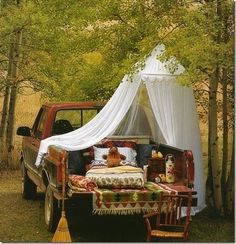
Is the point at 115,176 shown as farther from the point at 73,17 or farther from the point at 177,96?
the point at 73,17

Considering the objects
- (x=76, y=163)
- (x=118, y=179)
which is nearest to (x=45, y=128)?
(x=76, y=163)

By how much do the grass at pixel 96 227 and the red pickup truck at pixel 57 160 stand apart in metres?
0.31

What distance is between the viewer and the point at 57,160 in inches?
297

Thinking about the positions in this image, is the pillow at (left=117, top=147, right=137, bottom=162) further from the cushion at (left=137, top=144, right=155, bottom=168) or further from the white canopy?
the white canopy

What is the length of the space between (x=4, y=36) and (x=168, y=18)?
6.46 meters

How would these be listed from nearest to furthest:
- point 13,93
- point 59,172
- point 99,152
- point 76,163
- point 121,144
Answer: point 59,172, point 76,163, point 99,152, point 121,144, point 13,93

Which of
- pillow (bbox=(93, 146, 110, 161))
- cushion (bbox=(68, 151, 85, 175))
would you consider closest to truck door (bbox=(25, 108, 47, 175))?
cushion (bbox=(68, 151, 85, 175))

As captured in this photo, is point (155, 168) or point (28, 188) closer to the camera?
point (155, 168)

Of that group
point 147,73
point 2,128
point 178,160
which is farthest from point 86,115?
point 2,128

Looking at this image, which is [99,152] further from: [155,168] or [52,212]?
[52,212]

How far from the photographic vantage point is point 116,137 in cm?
1000

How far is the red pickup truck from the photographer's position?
24.3 feet

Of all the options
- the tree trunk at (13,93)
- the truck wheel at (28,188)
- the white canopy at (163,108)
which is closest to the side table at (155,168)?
the white canopy at (163,108)

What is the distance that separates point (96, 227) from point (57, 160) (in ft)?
5.31
